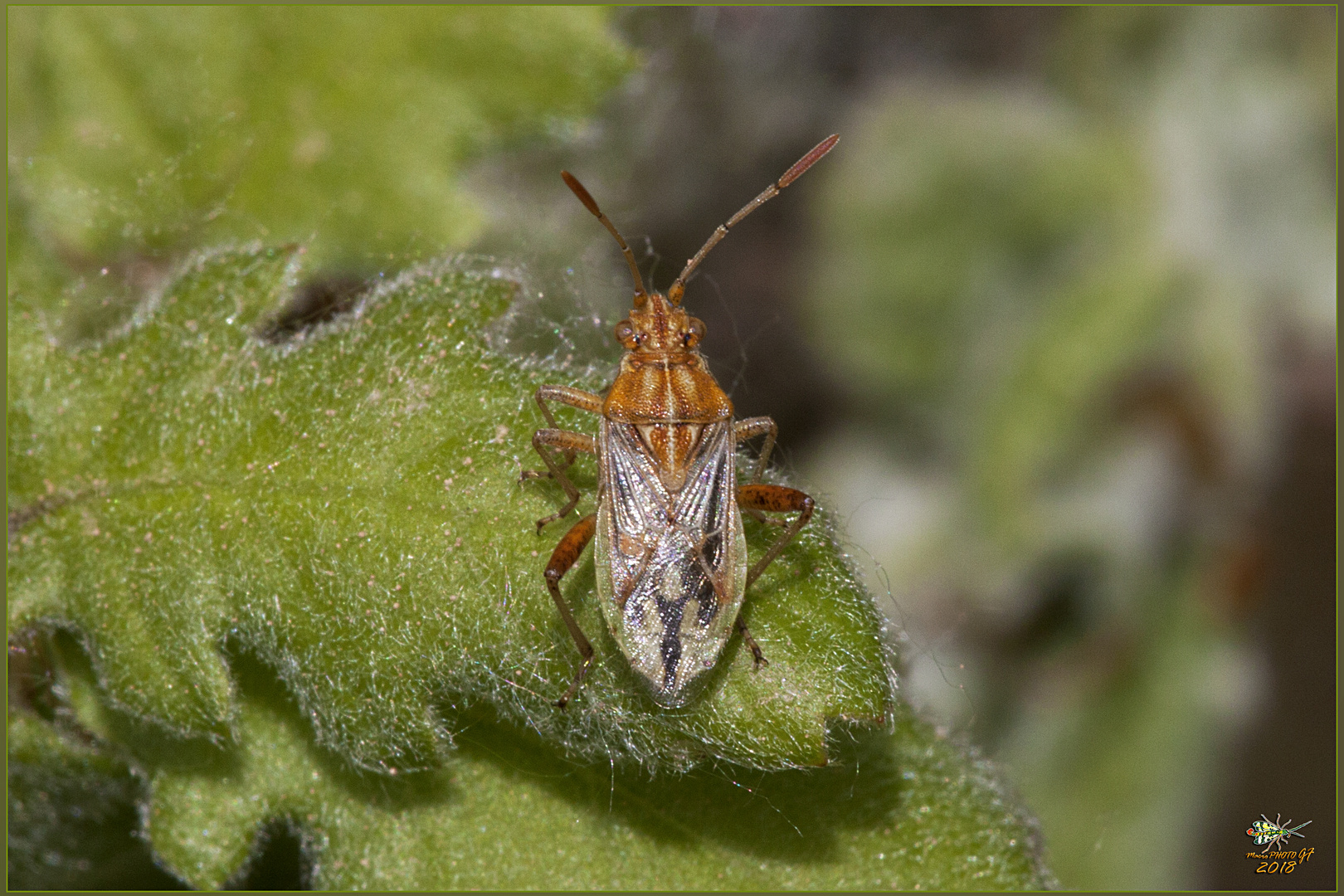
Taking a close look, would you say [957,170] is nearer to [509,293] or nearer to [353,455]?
[509,293]

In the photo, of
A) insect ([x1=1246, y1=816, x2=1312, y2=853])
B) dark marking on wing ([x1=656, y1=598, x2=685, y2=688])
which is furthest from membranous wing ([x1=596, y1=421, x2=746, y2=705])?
insect ([x1=1246, y1=816, x2=1312, y2=853])

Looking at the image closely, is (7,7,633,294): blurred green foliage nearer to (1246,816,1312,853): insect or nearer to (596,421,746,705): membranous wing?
(596,421,746,705): membranous wing

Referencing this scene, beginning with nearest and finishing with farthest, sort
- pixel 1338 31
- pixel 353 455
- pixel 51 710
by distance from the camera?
pixel 353 455 → pixel 51 710 → pixel 1338 31

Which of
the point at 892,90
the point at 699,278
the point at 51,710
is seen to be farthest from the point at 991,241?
the point at 51,710

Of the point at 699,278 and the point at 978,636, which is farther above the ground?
the point at 699,278

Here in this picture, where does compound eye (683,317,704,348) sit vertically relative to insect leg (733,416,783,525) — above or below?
above

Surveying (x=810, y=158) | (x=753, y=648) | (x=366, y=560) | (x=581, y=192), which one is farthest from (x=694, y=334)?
(x=366, y=560)
